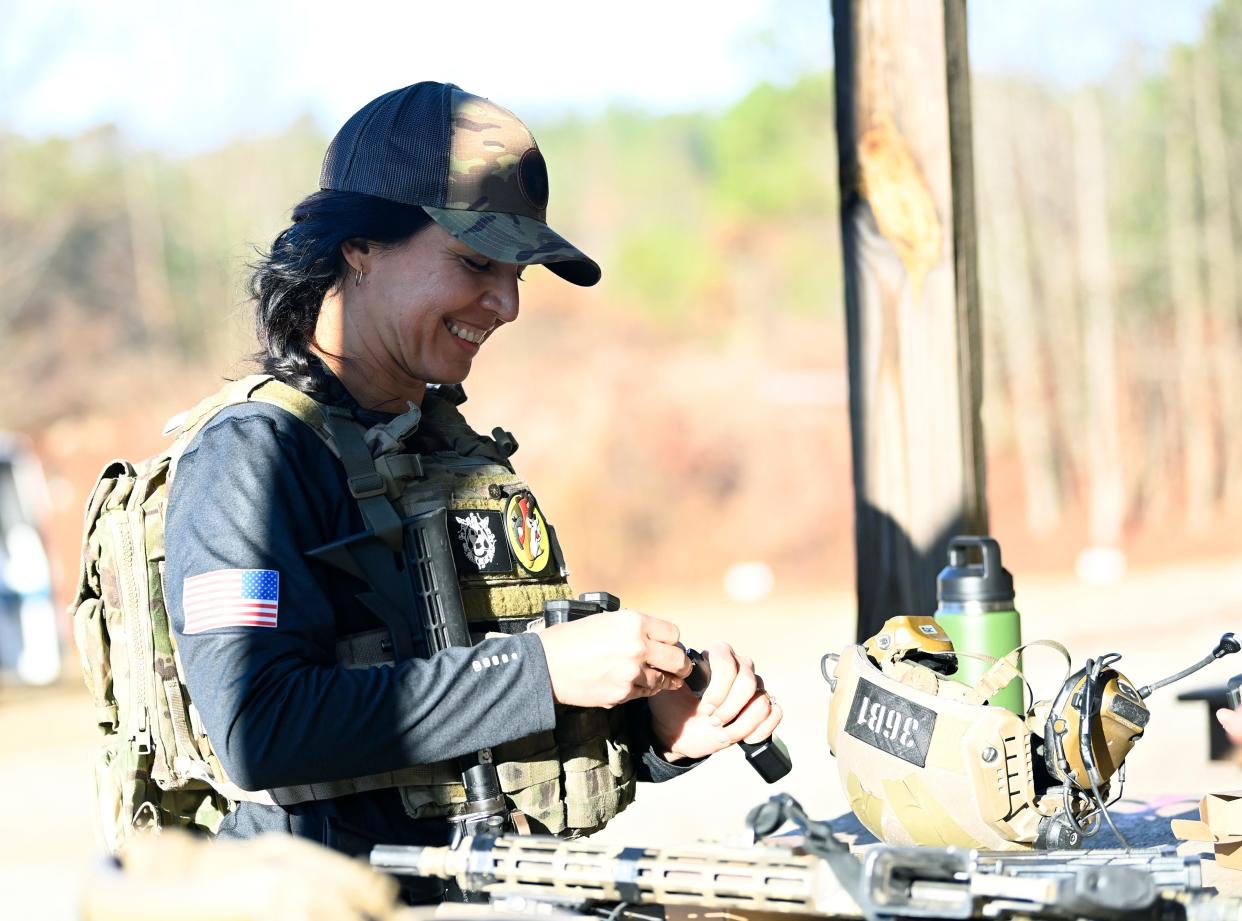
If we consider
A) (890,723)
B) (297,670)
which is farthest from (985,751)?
(297,670)

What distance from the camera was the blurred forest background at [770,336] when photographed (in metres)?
25.1

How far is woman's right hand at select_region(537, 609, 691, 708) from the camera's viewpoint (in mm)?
2049

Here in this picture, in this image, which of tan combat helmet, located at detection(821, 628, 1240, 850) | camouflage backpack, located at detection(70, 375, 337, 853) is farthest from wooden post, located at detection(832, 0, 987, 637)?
camouflage backpack, located at detection(70, 375, 337, 853)

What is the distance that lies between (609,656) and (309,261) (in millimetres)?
845

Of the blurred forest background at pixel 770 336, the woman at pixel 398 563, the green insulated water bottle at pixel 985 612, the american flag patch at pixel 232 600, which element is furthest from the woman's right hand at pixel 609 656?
the blurred forest background at pixel 770 336

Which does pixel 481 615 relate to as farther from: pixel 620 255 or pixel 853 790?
pixel 620 255

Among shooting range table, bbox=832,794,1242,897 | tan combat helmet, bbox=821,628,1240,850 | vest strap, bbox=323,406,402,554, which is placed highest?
vest strap, bbox=323,406,402,554

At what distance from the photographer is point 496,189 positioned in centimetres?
242

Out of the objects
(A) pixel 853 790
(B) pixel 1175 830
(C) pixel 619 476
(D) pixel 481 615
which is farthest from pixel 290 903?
(C) pixel 619 476

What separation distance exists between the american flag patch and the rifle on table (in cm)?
35

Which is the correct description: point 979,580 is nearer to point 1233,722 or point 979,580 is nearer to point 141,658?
point 1233,722

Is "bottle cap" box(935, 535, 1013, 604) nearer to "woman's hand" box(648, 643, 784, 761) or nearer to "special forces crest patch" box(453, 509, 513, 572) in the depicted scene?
"woman's hand" box(648, 643, 784, 761)

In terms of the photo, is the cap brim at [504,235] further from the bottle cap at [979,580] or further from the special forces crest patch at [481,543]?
the bottle cap at [979,580]

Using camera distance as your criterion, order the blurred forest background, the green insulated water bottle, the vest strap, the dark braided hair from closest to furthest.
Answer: the vest strap → the dark braided hair → the green insulated water bottle → the blurred forest background
